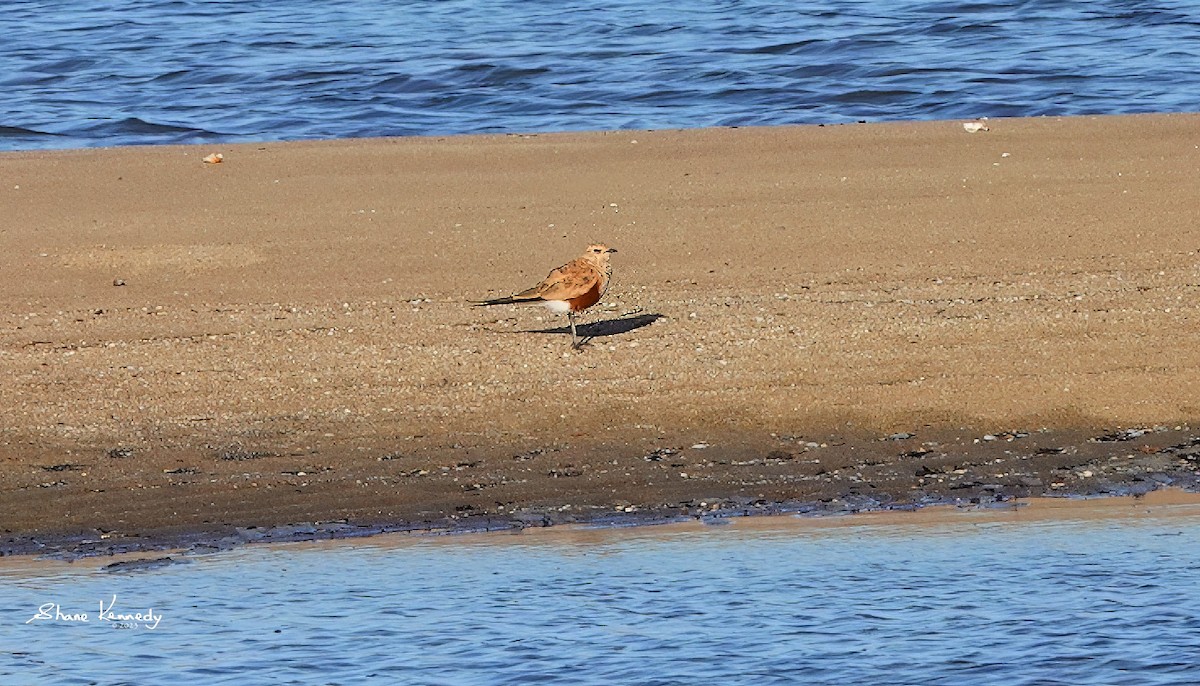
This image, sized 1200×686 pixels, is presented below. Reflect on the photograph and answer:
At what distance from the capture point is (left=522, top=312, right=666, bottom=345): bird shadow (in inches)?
354

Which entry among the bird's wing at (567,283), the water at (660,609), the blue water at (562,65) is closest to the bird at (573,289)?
the bird's wing at (567,283)

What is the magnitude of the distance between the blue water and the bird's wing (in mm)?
6896

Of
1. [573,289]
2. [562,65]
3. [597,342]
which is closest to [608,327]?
[597,342]

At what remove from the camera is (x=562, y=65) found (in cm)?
1906

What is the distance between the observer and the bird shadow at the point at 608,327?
900 cm

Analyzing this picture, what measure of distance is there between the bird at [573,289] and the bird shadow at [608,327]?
0.11 meters

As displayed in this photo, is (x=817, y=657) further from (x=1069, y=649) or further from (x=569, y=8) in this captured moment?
(x=569, y=8)

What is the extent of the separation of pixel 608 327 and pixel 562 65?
10.3 meters

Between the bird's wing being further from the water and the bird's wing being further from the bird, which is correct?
the water

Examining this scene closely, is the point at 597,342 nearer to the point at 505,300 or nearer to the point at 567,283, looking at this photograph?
the point at 567,283

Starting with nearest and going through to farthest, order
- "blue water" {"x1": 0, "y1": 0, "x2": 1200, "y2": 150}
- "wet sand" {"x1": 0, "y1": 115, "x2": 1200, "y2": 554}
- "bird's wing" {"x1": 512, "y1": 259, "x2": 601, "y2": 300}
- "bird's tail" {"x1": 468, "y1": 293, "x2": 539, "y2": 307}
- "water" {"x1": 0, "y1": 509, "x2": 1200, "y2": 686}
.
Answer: "water" {"x1": 0, "y1": 509, "x2": 1200, "y2": 686}, "wet sand" {"x1": 0, "y1": 115, "x2": 1200, "y2": 554}, "bird's wing" {"x1": 512, "y1": 259, "x2": 601, "y2": 300}, "bird's tail" {"x1": 468, "y1": 293, "x2": 539, "y2": 307}, "blue water" {"x1": 0, "y1": 0, "x2": 1200, "y2": 150}

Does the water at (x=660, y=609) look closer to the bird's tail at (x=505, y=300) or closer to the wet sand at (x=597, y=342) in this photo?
the wet sand at (x=597, y=342)

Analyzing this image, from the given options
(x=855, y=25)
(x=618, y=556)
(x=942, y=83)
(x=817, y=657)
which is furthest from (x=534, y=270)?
(x=855, y=25)

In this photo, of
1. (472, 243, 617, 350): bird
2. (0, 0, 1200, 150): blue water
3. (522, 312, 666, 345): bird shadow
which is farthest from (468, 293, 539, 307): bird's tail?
(0, 0, 1200, 150): blue water
